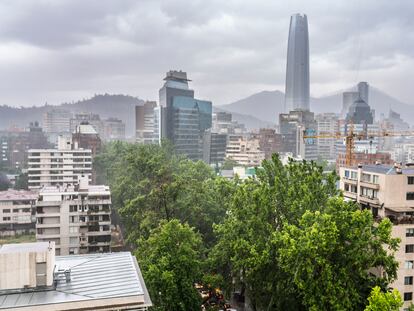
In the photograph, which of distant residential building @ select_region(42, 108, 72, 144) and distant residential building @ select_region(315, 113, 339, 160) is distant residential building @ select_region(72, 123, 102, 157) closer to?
distant residential building @ select_region(315, 113, 339, 160)

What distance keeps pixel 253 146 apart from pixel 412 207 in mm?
69825

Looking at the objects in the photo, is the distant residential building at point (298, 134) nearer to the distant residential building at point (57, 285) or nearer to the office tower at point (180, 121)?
the office tower at point (180, 121)

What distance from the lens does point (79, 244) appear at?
31656mm

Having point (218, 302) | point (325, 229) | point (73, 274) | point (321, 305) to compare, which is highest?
point (325, 229)

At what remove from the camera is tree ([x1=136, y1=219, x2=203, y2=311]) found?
17375 millimetres

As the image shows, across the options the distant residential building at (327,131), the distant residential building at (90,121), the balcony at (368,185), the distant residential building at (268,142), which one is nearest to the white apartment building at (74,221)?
the balcony at (368,185)

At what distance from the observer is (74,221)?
104 ft

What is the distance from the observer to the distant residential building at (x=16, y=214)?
145ft

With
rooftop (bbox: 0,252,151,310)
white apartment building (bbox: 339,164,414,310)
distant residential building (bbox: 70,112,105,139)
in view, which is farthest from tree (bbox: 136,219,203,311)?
distant residential building (bbox: 70,112,105,139)

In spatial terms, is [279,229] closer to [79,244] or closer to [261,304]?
[261,304]

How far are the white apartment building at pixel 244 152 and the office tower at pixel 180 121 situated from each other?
6770 millimetres

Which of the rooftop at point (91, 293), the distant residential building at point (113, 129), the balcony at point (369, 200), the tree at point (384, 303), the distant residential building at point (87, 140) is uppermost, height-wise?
the distant residential building at point (113, 129)

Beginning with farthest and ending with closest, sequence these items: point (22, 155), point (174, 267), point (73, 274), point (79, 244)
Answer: point (22, 155) < point (79, 244) < point (174, 267) < point (73, 274)

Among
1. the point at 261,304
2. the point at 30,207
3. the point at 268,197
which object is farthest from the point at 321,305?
the point at 30,207
